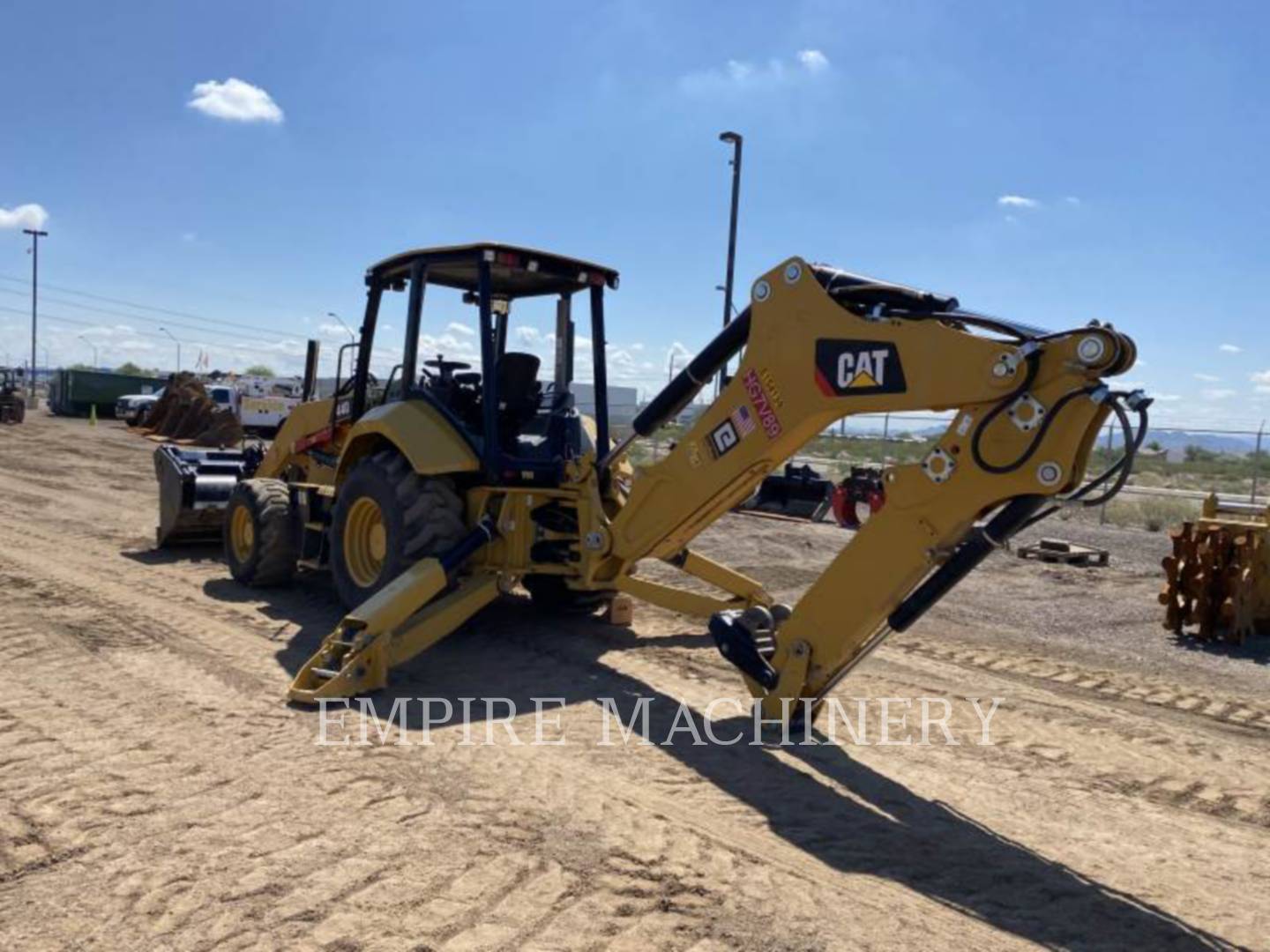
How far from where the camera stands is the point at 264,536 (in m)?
8.25

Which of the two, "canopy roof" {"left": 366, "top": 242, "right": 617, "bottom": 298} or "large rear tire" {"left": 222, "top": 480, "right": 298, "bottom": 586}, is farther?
"large rear tire" {"left": 222, "top": 480, "right": 298, "bottom": 586}

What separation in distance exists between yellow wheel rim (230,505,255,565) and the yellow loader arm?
4516 millimetres

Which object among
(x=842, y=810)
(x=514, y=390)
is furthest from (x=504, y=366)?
(x=842, y=810)

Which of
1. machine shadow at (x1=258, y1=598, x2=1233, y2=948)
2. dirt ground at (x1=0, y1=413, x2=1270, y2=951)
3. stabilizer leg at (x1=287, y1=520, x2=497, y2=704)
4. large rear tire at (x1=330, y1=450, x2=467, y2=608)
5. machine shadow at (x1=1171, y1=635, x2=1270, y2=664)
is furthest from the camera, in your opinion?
machine shadow at (x1=1171, y1=635, x2=1270, y2=664)

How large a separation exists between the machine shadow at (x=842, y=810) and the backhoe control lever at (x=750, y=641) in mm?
371

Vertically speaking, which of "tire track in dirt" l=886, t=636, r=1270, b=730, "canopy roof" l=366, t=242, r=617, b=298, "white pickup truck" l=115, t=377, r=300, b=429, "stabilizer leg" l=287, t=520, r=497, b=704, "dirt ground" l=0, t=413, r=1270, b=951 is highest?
"canopy roof" l=366, t=242, r=617, b=298

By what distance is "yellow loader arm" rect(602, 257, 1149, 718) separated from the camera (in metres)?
4.07

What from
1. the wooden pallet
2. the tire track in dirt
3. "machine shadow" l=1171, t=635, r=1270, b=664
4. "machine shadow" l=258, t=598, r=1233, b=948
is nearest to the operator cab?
"machine shadow" l=258, t=598, r=1233, b=948

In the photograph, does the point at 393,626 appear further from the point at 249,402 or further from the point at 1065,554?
the point at 249,402

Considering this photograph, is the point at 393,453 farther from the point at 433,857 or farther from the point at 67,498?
the point at 67,498

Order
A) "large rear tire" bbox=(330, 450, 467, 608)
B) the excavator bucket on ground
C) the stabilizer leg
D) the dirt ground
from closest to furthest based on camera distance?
1. the dirt ground
2. the stabilizer leg
3. "large rear tire" bbox=(330, 450, 467, 608)
4. the excavator bucket on ground

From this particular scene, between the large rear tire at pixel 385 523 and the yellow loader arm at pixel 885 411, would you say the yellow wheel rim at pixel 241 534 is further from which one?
the yellow loader arm at pixel 885 411

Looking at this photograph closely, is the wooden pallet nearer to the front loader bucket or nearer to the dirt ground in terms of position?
the dirt ground

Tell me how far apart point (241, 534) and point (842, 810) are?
6147 mm
